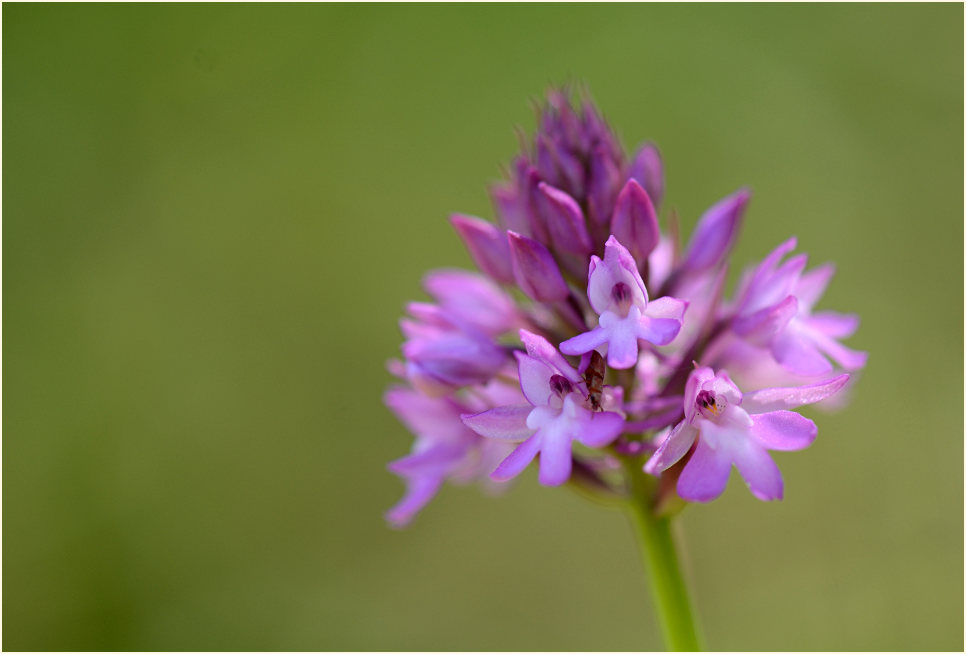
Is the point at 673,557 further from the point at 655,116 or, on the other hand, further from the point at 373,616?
the point at 655,116

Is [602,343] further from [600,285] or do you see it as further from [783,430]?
[783,430]

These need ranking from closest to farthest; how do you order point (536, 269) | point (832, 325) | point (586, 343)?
point (586, 343)
point (536, 269)
point (832, 325)

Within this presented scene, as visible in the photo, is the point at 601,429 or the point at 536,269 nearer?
the point at 601,429

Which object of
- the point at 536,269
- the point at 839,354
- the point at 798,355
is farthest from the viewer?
the point at 839,354

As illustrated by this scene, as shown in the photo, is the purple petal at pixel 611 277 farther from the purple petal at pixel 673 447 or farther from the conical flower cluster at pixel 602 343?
the purple petal at pixel 673 447

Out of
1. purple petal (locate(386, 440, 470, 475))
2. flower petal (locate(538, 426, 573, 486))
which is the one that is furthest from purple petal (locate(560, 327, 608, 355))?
purple petal (locate(386, 440, 470, 475))

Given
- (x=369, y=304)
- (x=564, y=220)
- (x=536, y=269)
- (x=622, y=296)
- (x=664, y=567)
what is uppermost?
(x=369, y=304)

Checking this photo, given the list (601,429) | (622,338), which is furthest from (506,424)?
(622,338)

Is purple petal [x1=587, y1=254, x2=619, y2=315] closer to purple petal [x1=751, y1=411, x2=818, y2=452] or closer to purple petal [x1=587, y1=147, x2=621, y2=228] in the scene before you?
purple petal [x1=587, y1=147, x2=621, y2=228]
